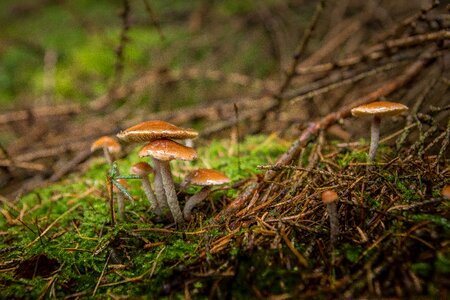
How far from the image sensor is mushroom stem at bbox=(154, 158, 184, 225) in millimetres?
1661

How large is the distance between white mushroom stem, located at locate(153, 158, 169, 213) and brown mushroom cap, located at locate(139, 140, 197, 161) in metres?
0.28

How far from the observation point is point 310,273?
1218 mm

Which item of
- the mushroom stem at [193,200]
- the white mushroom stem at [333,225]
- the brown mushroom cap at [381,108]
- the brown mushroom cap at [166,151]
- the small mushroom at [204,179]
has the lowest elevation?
the white mushroom stem at [333,225]

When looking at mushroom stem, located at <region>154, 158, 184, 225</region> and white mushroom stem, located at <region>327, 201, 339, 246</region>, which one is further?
mushroom stem, located at <region>154, 158, 184, 225</region>

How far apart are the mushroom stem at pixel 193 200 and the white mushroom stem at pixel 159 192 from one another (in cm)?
13

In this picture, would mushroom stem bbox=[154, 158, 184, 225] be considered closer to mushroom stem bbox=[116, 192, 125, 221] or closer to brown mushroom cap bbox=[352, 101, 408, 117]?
mushroom stem bbox=[116, 192, 125, 221]

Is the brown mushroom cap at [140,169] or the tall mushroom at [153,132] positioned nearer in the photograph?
the tall mushroom at [153,132]

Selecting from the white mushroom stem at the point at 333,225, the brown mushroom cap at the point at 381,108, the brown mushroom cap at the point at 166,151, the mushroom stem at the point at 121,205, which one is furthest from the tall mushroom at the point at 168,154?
the brown mushroom cap at the point at 381,108

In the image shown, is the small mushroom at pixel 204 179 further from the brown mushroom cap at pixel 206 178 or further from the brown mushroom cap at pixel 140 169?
the brown mushroom cap at pixel 140 169

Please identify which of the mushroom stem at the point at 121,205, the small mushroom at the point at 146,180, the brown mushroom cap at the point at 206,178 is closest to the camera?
the brown mushroom cap at the point at 206,178

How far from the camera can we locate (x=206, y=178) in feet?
5.32

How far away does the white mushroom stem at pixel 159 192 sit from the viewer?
1775mm

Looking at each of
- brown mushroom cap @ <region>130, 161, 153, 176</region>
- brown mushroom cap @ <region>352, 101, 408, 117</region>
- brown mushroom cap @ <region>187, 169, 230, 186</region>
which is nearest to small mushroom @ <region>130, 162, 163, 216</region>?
brown mushroom cap @ <region>130, 161, 153, 176</region>

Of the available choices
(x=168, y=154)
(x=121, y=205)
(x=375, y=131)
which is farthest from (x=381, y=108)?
(x=121, y=205)
